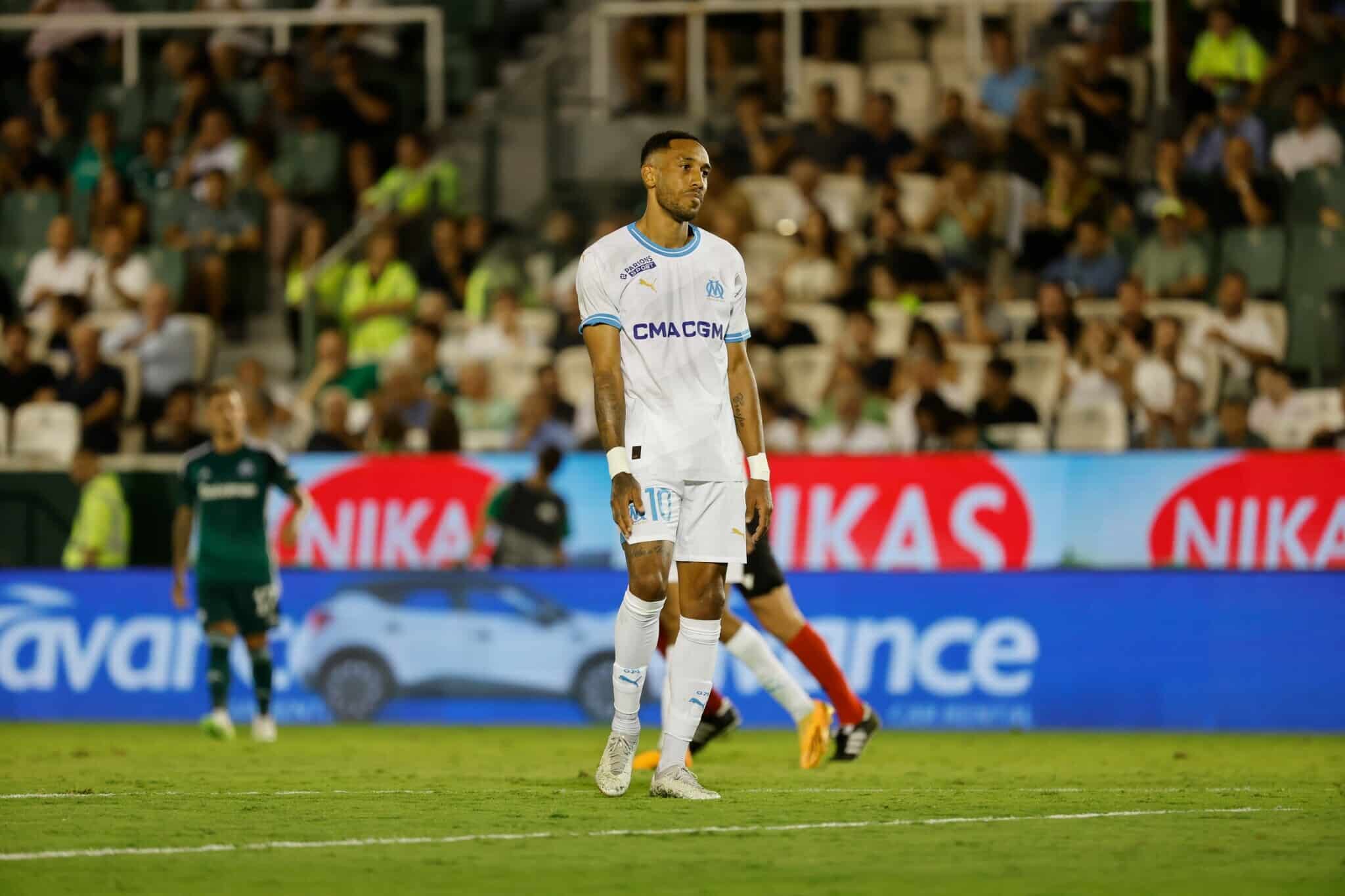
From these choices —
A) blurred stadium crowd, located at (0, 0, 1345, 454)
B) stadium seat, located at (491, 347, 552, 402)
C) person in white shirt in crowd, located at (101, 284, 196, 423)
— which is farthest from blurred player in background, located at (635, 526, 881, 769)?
person in white shirt in crowd, located at (101, 284, 196, 423)

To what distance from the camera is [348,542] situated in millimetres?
17141

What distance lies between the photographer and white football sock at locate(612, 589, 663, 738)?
8.29 meters

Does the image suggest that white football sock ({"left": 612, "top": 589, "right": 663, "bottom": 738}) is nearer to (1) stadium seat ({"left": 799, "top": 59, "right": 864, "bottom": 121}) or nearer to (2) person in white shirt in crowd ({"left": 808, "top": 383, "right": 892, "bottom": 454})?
(2) person in white shirt in crowd ({"left": 808, "top": 383, "right": 892, "bottom": 454})

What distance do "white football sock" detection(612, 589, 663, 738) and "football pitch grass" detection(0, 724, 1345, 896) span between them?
31cm

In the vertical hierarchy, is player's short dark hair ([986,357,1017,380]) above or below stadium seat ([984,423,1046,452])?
above

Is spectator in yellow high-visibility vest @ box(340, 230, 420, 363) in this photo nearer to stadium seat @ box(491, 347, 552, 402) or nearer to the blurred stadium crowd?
the blurred stadium crowd

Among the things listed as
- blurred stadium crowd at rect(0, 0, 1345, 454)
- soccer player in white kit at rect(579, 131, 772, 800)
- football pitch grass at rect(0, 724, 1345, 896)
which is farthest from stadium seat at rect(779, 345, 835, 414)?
soccer player in white kit at rect(579, 131, 772, 800)

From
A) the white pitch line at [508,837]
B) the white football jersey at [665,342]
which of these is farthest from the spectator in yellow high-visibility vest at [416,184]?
the white pitch line at [508,837]

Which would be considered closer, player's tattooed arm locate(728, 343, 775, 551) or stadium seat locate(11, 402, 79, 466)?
player's tattooed arm locate(728, 343, 775, 551)

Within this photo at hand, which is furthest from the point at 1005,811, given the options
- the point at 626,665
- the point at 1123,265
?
the point at 1123,265

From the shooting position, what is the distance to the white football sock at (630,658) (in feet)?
27.2

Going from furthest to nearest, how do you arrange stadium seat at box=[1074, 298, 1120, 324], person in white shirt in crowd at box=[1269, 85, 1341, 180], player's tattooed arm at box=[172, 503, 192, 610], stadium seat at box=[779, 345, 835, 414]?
person in white shirt in crowd at box=[1269, 85, 1341, 180], stadium seat at box=[779, 345, 835, 414], stadium seat at box=[1074, 298, 1120, 324], player's tattooed arm at box=[172, 503, 192, 610]

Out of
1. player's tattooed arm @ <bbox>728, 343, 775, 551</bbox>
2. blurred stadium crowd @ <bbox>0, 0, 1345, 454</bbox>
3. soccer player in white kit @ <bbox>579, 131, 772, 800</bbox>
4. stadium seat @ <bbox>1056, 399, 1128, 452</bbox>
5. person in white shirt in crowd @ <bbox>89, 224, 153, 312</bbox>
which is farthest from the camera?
person in white shirt in crowd @ <bbox>89, 224, 153, 312</bbox>

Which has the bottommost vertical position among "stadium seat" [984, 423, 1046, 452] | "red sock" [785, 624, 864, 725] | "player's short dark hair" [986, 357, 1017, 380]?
"red sock" [785, 624, 864, 725]
